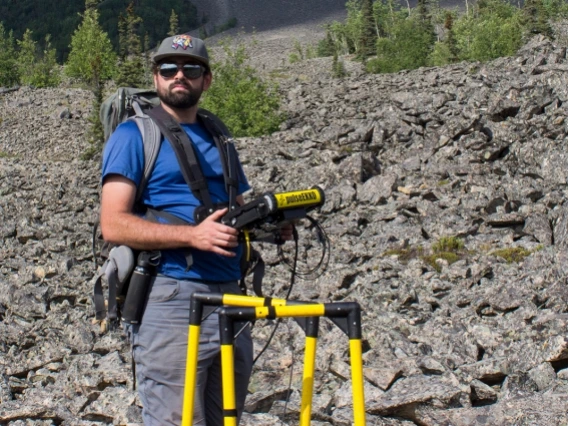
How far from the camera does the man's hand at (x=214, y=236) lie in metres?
4.23

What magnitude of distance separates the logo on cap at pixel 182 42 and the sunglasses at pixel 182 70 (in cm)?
10

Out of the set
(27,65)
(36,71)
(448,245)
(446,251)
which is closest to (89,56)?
(36,71)

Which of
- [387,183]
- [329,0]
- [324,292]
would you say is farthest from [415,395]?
[329,0]

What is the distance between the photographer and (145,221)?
4.40m

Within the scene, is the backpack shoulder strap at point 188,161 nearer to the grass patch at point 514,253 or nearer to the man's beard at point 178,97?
the man's beard at point 178,97

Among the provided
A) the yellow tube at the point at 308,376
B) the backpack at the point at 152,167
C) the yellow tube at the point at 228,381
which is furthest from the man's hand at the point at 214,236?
the yellow tube at the point at 308,376

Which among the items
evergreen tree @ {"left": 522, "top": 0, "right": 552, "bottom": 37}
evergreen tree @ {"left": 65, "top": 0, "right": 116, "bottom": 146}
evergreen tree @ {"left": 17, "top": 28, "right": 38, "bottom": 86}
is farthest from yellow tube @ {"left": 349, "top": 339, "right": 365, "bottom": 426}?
evergreen tree @ {"left": 17, "top": 28, "right": 38, "bottom": 86}

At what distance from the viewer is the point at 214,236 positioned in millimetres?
4227

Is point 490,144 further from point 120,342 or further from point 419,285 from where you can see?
point 120,342

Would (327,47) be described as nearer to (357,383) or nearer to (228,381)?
(228,381)

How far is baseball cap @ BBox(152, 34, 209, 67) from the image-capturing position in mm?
4676

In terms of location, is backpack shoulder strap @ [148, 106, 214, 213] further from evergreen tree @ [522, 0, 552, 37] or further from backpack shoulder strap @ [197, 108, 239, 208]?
evergreen tree @ [522, 0, 552, 37]

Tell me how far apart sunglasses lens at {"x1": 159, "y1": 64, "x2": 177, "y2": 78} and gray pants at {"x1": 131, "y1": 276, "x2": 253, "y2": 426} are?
1.00m

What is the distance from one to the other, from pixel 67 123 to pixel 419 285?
35184 mm
